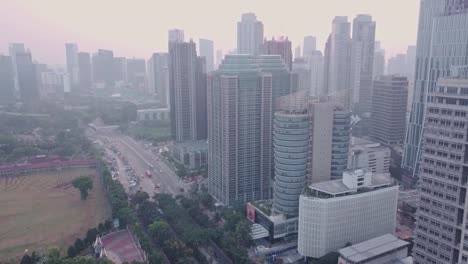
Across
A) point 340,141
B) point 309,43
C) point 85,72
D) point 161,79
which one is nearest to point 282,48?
point 340,141

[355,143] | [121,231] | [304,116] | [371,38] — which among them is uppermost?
[371,38]

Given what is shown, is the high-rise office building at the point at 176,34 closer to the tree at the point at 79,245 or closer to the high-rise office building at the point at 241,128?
the high-rise office building at the point at 241,128

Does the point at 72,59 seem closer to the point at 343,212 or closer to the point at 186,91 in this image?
the point at 186,91

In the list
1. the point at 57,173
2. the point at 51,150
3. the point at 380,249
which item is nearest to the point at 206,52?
the point at 51,150

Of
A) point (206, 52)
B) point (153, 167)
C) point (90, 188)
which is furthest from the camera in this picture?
point (206, 52)

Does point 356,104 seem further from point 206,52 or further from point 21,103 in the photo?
point 21,103
